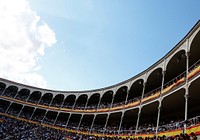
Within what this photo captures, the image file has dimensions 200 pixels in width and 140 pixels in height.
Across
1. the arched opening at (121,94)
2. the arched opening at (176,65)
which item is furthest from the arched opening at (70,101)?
the arched opening at (176,65)

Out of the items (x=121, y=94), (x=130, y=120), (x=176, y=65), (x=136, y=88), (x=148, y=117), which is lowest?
(x=148, y=117)

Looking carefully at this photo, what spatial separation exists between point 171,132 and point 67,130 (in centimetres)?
2124

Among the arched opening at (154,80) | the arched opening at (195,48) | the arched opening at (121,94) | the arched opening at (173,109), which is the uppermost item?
the arched opening at (121,94)

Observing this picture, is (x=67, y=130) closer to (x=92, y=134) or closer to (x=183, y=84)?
(x=92, y=134)

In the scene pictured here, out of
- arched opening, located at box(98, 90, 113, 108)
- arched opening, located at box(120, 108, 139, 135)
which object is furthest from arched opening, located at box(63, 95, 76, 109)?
arched opening, located at box(120, 108, 139, 135)

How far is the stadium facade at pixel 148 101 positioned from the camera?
53.9ft

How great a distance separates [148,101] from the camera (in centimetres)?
2147

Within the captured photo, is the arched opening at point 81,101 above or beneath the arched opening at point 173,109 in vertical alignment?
above

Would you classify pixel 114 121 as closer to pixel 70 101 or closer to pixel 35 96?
pixel 70 101

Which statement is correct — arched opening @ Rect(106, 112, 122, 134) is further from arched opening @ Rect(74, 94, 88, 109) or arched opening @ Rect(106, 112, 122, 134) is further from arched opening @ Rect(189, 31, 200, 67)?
arched opening @ Rect(189, 31, 200, 67)

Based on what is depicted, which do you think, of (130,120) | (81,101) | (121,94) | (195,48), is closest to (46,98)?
(81,101)

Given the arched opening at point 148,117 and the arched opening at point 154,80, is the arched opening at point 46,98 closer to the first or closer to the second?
the arched opening at point 148,117

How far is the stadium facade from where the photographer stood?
16.4 meters

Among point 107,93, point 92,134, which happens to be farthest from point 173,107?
point 107,93
